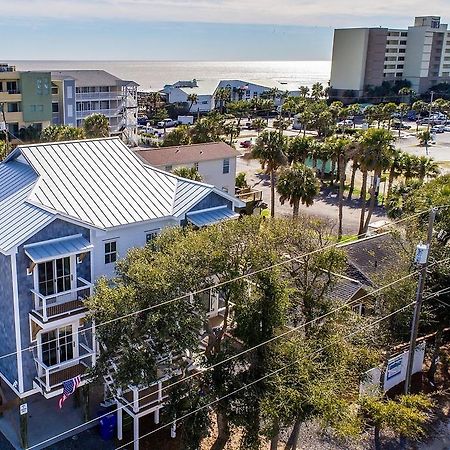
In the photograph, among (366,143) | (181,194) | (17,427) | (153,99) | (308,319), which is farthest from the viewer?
(153,99)

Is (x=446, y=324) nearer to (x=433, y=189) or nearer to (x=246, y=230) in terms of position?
(x=433, y=189)

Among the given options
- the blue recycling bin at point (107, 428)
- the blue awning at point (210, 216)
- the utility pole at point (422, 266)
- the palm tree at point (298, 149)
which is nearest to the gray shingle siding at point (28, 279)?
the blue recycling bin at point (107, 428)

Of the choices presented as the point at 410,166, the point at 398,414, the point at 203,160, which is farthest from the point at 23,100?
the point at 398,414

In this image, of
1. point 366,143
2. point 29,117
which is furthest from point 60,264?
point 29,117

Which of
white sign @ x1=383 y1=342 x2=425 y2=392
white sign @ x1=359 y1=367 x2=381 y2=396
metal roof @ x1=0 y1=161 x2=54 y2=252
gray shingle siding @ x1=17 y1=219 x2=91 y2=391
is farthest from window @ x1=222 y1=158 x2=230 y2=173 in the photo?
gray shingle siding @ x1=17 y1=219 x2=91 y2=391

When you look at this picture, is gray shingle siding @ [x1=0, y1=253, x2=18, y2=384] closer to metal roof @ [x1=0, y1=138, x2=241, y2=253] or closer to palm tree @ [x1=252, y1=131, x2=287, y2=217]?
metal roof @ [x1=0, y1=138, x2=241, y2=253]

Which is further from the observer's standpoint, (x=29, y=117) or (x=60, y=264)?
(x=29, y=117)

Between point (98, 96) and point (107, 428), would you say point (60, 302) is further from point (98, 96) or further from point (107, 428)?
point (98, 96)
